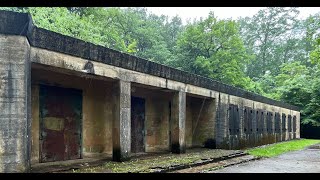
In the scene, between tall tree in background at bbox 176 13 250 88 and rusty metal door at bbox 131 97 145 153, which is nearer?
rusty metal door at bbox 131 97 145 153

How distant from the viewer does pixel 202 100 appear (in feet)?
49.3

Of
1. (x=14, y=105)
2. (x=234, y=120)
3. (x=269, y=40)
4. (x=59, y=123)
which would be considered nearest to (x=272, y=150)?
(x=234, y=120)

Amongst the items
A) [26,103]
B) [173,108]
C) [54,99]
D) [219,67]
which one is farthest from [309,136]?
[26,103]

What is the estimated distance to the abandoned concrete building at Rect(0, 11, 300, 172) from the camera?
602 centimetres

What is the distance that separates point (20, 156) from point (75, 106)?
13.3 ft

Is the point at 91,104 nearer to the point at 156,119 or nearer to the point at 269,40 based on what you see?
the point at 156,119

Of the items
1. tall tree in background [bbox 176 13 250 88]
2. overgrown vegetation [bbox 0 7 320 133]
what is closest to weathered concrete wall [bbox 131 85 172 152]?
overgrown vegetation [bbox 0 7 320 133]

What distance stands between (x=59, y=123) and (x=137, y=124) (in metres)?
3.59

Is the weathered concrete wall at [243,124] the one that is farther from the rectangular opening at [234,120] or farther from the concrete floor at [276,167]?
the concrete floor at [276,167]

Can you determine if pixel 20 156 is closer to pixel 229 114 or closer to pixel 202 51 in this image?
pixel 229 114

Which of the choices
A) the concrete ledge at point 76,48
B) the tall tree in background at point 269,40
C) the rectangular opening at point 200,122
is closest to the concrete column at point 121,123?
the concrete ledge at point 76,48

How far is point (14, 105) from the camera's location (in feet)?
19.6

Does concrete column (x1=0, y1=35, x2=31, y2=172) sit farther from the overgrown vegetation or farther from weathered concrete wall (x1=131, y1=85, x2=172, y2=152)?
the overgrown vegetation

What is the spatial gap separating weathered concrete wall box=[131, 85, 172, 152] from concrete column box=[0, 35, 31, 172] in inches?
264
